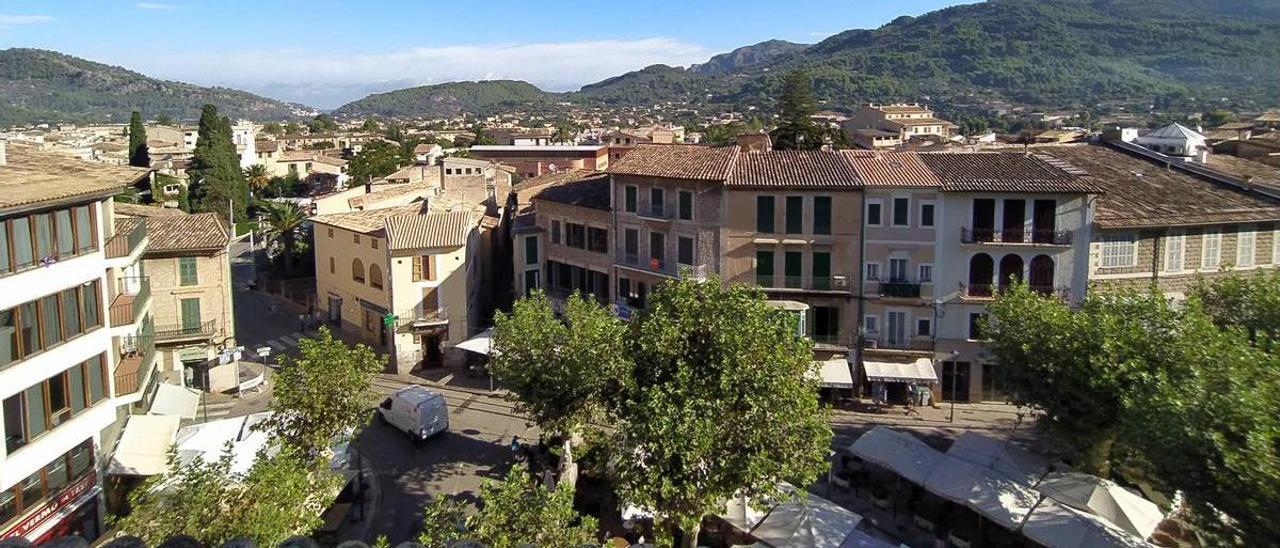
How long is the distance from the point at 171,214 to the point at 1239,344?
119 ft

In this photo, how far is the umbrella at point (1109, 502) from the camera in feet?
62.4

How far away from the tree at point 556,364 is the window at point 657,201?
11.5m

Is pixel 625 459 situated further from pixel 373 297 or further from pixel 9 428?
pixel 373 297

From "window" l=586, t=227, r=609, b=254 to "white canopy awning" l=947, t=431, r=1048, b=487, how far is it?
18.5 meters

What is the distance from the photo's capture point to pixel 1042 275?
31.7 metres

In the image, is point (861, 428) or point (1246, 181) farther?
point (1246, 181)

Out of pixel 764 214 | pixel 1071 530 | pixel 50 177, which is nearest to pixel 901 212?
pixel 764 214

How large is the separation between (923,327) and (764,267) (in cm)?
633

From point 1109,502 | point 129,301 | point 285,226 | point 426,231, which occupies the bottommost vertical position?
point 1109,502

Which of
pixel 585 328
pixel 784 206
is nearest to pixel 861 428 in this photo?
pixel 784 206

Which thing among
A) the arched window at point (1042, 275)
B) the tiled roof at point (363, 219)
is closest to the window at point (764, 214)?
the arched window at point (1042, 275)

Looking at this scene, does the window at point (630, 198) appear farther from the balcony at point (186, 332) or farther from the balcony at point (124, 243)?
the balcony at point (124, 243)

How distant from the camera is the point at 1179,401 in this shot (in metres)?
15.1

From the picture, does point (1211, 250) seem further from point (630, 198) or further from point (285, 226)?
point (285, 226)
